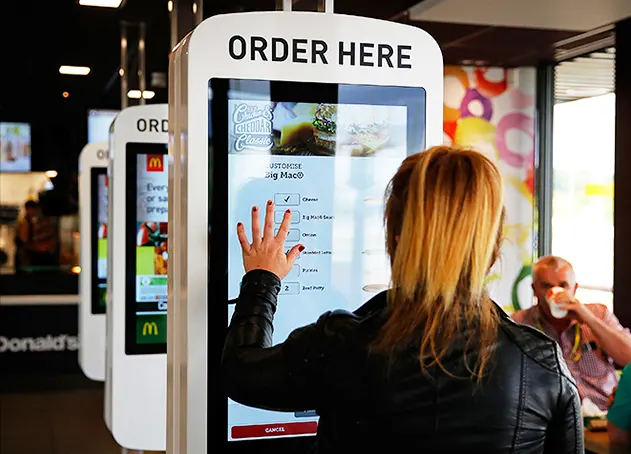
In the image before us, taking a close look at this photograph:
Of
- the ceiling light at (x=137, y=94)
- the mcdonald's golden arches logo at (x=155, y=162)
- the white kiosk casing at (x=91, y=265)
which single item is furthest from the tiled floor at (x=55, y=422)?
the mcdonald's golden arches logo at (x=155, y=162)

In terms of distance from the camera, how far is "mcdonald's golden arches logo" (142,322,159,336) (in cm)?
A: 370

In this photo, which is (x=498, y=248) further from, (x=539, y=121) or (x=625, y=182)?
(x=539, y=121)

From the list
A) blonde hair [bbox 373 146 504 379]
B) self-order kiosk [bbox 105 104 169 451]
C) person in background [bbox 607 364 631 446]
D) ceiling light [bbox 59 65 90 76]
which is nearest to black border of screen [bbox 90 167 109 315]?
self-order kiosk [bbox 105 104 169 451]

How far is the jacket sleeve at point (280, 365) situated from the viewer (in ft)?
5.41

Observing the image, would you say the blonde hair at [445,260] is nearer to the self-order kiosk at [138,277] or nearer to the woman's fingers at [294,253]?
the woman's fingers at [294,253]

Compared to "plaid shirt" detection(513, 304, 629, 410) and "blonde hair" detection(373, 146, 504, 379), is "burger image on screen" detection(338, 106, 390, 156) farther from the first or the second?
"plaid shirt" detection(513, 304, 629, 410)

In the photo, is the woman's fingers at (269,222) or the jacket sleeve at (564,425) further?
the woman's fingers at (269,222)

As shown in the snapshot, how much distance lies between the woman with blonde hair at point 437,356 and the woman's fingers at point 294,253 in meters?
0.51

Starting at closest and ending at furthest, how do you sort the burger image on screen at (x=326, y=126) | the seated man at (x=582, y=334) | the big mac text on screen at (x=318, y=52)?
the big mac text on screen at (x=318, y=52) < the burger image on screen at (x=326, y=126) < the seated man at (x=582, y=334)

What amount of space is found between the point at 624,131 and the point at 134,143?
134 inches

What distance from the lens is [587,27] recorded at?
587 cm

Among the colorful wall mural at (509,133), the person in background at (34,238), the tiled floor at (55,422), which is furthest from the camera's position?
the person in background at (34,238)

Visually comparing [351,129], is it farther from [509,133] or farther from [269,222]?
[509,133]

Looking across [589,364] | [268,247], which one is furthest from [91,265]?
[268,247]
